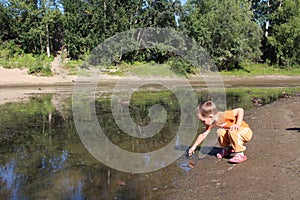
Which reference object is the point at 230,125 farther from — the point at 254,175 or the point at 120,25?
the point at 120,25

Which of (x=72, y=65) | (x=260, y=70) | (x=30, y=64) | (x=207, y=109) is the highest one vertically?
(x=207, y=109)

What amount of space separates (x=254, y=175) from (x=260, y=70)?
43.9 m

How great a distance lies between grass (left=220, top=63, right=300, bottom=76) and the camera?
147ft

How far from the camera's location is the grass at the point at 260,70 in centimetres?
4484

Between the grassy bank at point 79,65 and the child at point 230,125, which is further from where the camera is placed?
the grassy bank at point 79,65

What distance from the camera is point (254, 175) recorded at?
6.18 meters

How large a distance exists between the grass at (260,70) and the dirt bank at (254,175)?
36.1 meters

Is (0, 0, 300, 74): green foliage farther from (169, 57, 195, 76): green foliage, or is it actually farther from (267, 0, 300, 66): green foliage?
(267, 0, 300, 66): green foliage

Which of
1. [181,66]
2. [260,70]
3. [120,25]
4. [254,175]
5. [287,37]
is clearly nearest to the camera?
[254,175]

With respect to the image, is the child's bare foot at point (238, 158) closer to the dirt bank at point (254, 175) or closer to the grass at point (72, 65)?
the dirt bank at point (254, 175)

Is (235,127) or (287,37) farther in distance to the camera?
(287,37)

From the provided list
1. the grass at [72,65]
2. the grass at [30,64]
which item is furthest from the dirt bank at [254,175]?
the grass at [72,65]

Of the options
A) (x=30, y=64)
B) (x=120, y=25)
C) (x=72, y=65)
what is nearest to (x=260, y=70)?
(x=120, y=25)

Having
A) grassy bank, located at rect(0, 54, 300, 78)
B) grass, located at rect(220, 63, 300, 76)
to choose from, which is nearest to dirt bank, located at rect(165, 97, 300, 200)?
grassy bank, located at rect(0, 54, 300, 78)
